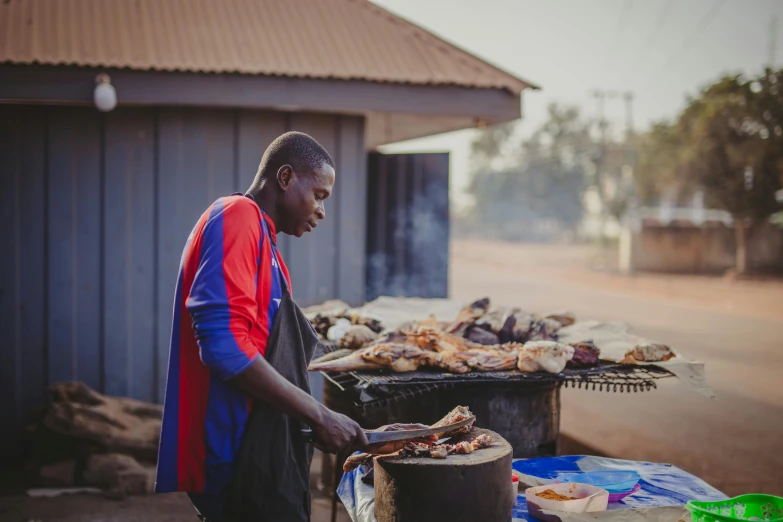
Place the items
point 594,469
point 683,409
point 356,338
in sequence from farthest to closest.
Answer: point 683,409 < point 356,338 < point 594,469

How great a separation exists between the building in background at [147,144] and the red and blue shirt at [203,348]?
4531mm

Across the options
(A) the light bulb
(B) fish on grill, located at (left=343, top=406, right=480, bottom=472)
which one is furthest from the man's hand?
(A) the light bulb

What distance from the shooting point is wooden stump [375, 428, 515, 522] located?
9.59ft

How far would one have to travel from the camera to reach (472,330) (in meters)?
5.32

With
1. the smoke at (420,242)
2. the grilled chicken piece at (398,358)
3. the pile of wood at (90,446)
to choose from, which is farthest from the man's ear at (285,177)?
the smoke at (420,242)

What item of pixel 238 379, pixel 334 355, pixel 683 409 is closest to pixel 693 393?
pixel 683 409

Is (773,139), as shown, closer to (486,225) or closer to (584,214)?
(584,214)

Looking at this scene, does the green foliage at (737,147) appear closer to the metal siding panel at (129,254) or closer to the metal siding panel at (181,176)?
the metal siding panel at (181,176)

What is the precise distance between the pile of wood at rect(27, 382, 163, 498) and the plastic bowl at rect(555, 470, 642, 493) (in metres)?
3.94

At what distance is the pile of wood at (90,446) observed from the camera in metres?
6.19

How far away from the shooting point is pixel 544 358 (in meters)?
4.13

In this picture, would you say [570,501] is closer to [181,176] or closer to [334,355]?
[334,355]

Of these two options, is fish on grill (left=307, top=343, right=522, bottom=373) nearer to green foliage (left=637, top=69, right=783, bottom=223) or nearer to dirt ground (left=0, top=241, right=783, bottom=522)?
dirt ground (left=0, top=241, right=783, bottom=522)

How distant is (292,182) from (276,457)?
1019mm
